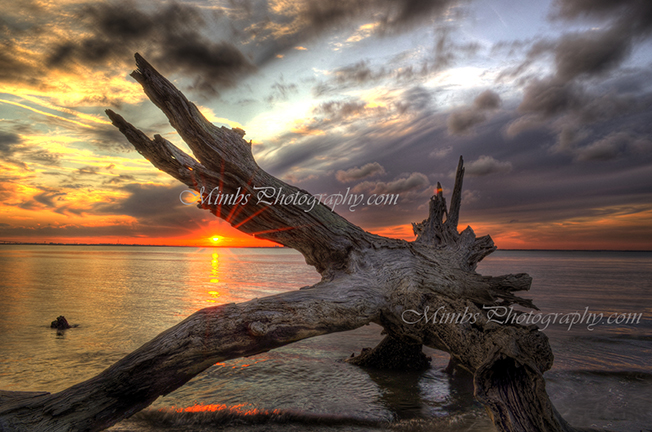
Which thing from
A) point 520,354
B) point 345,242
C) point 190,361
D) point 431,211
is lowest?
point 190,361

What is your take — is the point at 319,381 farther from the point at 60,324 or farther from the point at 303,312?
the point at 60,324

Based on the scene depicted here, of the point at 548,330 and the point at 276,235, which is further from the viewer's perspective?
the point at 548,330

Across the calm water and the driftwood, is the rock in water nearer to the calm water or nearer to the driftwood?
the calm water

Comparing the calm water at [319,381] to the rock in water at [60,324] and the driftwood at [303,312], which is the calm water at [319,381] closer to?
the rock in water at [60,324]

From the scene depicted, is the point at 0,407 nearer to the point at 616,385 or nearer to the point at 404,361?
the point at 404,361

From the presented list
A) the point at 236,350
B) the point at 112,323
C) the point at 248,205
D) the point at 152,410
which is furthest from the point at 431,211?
the point at 112,323

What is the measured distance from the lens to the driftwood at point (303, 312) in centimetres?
344

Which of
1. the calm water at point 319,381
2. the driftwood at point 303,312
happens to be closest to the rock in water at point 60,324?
the calm water at point 319,381

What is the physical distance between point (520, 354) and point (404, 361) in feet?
12.3

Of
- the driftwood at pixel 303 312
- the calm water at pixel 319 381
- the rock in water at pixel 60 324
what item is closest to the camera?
the driftwood at pixel 303 312

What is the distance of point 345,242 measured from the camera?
5.53 metres

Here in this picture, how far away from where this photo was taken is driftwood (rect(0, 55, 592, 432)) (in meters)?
3.44

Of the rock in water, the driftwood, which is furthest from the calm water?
the driftwood

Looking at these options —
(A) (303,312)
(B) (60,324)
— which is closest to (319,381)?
(A) (303,312)
